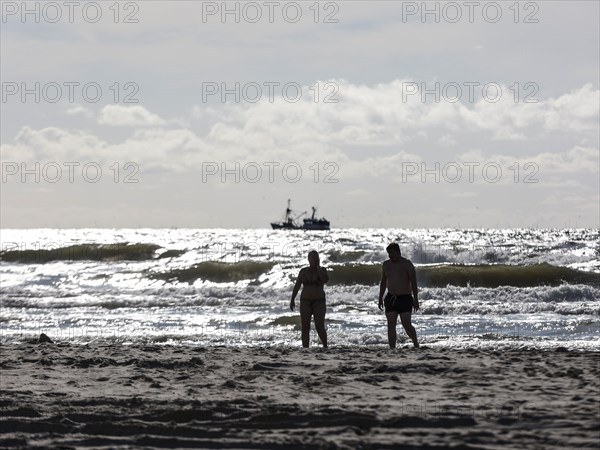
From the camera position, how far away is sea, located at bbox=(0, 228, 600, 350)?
16703mm

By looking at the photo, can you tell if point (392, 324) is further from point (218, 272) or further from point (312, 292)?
point (218, 272)

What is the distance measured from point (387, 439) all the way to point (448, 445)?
1.41 feet

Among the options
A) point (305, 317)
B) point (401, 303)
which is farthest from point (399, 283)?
point (305, 317)

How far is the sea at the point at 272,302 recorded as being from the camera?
16.7 metres

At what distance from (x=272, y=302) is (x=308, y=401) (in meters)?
18.5

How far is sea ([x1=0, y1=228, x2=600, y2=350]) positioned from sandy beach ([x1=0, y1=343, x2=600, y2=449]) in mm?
5295

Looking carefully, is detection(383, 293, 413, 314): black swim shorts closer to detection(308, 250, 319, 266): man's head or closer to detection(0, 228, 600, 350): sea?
detection(308, 250, 319, 266): man's head

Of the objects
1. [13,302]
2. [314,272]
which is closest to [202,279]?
[13,302]

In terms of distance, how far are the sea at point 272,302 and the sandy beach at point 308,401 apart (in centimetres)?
530

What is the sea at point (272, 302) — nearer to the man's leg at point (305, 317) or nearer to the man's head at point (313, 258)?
the man's leg at point (305, 317)

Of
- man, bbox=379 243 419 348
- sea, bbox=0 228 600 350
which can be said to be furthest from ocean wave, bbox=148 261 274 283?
man, bbox=379 243 419 348

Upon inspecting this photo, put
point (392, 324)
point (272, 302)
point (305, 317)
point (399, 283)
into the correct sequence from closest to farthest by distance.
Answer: point (399, 283), point (392, 324), point (305, 317), point (272, 302)

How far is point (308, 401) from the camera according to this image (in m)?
7.31

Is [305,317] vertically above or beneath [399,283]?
beneath
